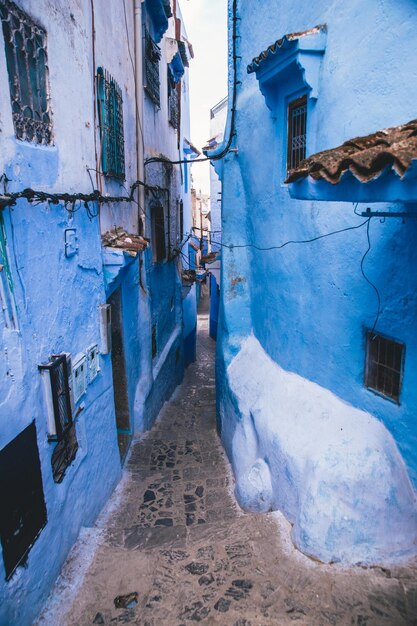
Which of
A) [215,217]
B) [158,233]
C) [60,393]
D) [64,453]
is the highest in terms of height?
[215,217]

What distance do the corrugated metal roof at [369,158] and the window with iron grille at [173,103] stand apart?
38.4ft

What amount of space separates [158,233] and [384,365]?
26.5 feet

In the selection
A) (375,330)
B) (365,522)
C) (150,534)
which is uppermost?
(375,330)

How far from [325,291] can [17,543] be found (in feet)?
15.0

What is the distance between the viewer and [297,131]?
6660 millimetres

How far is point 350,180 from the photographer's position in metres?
3.60

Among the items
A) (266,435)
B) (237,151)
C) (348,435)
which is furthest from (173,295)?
(348,435)

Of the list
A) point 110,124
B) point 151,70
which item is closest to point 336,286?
point 110,124

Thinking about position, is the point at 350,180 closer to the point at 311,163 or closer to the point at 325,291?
the point at 311,163

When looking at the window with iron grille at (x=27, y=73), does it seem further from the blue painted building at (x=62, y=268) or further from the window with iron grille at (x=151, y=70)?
the window with iron grille at (x=151, y=70)

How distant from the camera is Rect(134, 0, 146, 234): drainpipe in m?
9.16

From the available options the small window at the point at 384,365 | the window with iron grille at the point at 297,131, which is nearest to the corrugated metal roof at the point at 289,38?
the window with iron grille at the point at 297,131

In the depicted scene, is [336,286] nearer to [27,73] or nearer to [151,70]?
[27,73]

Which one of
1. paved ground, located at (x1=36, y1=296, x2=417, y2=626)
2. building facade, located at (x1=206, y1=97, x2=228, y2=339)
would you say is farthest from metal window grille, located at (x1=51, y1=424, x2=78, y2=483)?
building facade, located at (x1=206, y1=97, x2=228, y2=339)
